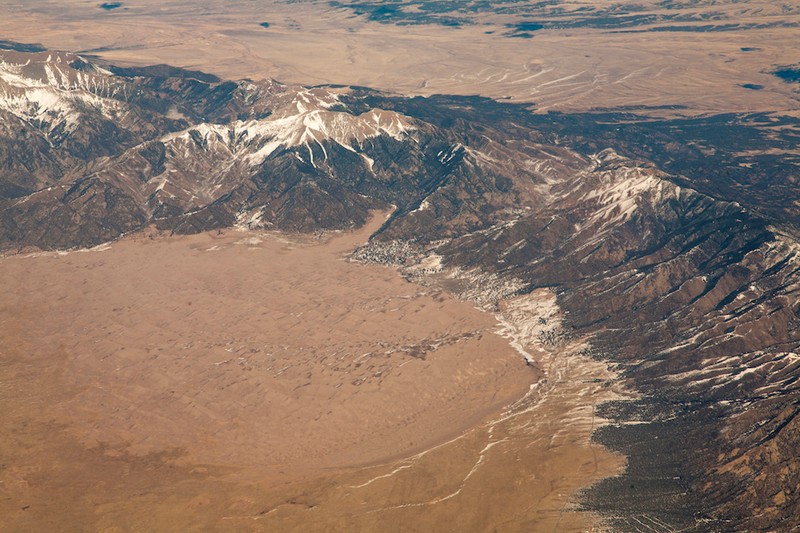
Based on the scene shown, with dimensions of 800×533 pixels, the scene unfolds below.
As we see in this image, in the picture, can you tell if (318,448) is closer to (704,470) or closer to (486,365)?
(486,365)

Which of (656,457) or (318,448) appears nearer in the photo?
(656,457)

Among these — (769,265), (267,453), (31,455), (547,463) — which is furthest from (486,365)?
(31,455)

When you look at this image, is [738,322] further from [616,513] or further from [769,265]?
[616,513]

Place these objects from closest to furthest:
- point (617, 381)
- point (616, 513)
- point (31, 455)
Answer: point (616, 513), point (31, 455), point (617, 381)

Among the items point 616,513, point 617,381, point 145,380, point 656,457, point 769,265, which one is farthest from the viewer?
point 769,265

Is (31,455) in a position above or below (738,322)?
below

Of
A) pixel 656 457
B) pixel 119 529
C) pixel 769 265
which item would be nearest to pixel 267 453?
pixel 119 529
